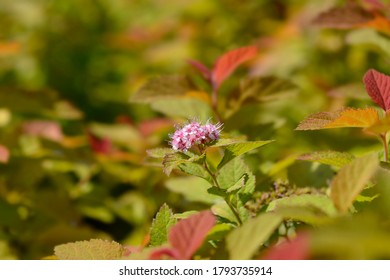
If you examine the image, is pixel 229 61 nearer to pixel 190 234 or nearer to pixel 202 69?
pixel 202 69

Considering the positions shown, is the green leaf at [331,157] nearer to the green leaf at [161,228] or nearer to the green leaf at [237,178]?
the green leaf at [237,178]

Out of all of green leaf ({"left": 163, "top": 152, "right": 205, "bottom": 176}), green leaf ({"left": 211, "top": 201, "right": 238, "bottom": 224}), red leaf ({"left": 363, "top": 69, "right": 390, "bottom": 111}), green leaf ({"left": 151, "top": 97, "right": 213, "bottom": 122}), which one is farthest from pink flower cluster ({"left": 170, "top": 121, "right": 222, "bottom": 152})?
green leaf ({"left": 151, "top": 97, "right": 213, "bottom": 122})

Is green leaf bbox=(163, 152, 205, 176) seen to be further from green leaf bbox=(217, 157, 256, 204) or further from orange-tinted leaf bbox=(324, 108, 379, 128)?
orange-tinted leaf bbox=(324, 108, 379, 128)

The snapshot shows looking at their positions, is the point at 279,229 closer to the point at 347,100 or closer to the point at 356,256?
the point at 356,256

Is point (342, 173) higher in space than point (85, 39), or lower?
lower
